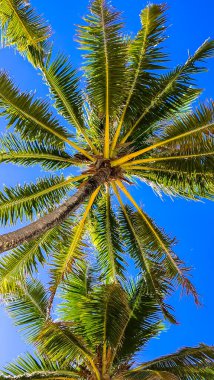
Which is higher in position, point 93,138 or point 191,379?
point 93,138

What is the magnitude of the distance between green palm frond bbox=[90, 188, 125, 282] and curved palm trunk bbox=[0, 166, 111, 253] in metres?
1.42

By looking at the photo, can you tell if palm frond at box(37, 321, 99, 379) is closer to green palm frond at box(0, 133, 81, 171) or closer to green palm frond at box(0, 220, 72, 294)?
green palm frond at box(0, 220, 72, 294)

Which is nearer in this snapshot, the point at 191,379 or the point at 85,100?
the point at 191,379

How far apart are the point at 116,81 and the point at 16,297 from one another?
4.90 m

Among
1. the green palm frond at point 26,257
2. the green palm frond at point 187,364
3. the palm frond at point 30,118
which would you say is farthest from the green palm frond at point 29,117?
the green palm frond at point 187,364

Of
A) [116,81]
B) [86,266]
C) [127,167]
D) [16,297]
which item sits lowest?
[16,297]

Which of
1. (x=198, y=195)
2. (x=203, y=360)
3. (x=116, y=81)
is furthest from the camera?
(x=198, y=195)

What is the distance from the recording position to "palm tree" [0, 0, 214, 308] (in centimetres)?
1045

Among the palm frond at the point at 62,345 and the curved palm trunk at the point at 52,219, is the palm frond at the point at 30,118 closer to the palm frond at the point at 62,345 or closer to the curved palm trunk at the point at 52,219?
the curved palm trunk at the point at 52,219

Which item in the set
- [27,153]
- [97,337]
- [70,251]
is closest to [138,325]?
[97,337]

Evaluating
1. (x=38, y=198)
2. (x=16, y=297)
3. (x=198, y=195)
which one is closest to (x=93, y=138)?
(x=38, y=198)

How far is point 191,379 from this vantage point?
32.9 ft

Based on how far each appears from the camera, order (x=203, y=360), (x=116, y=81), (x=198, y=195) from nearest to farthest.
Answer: (x=203, y=360) < (x=116, y=81) < (x=198, y=195)

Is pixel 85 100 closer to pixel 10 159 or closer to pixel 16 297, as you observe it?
pixel 10 159
